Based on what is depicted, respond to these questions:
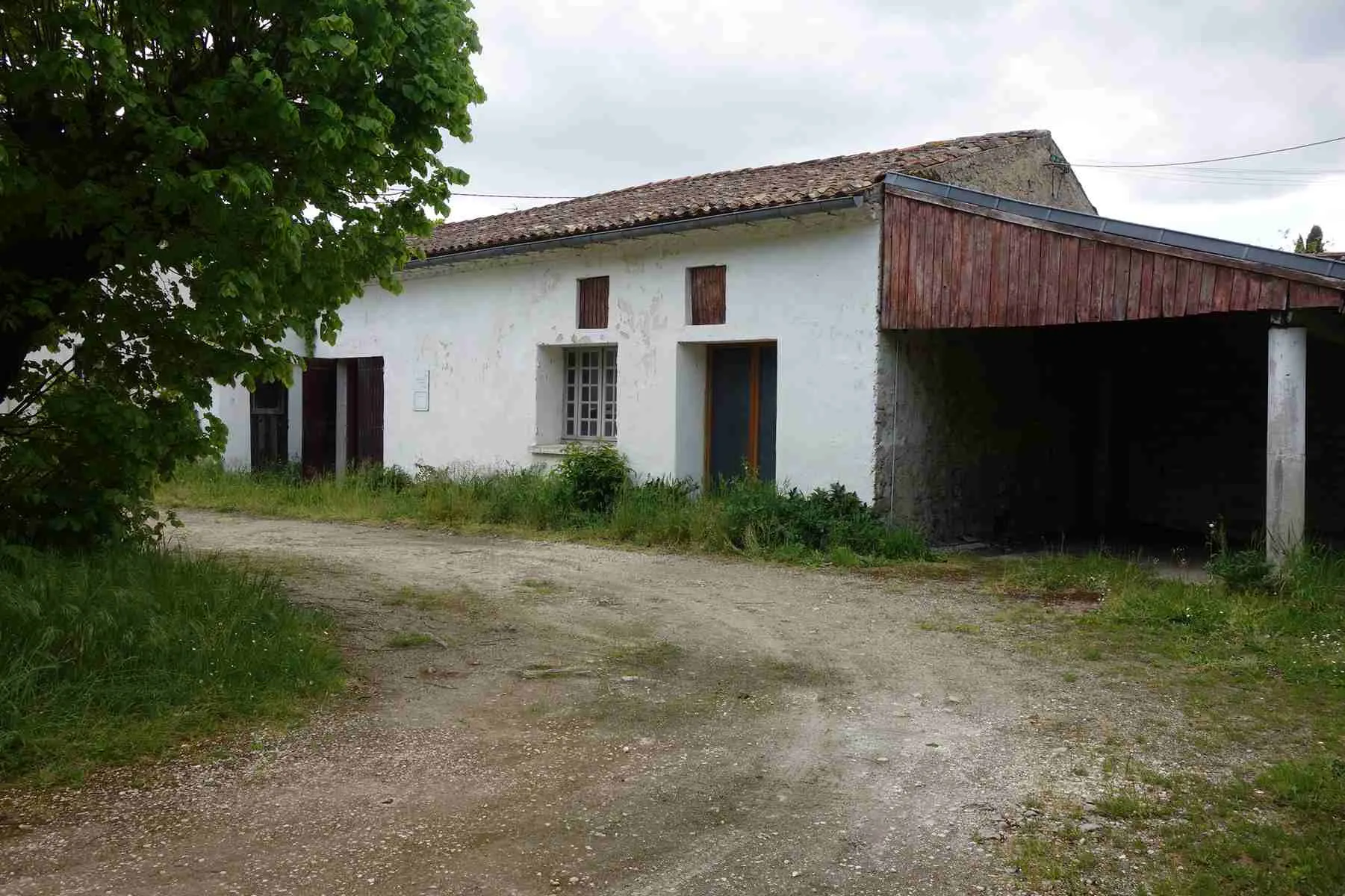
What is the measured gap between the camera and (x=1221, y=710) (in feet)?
17.4

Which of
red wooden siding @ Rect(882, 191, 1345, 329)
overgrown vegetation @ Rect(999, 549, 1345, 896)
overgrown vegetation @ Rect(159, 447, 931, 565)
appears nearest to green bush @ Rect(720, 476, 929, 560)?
overgrown vegetation @ Rect(159, 447, 931, 565)

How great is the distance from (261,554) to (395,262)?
434cm

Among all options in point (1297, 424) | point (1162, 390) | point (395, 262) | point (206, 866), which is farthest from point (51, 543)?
point (1162, 390)

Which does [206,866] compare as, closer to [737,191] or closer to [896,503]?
[896,503]

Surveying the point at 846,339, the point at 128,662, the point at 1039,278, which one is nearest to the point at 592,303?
the point at 846,339

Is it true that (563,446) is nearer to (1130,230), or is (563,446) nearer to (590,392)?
(590,392)

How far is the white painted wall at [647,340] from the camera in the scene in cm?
1109

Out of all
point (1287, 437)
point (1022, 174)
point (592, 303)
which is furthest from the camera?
point (592, 303)

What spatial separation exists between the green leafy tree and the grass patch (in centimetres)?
76

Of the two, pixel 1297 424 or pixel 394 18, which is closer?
pixel 394 18

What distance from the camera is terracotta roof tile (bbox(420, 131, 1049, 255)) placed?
11.4 metres

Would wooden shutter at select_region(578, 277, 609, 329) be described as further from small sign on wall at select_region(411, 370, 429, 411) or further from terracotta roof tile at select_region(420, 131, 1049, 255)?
small sign on wall at select_region(411, 370, 429, 411)

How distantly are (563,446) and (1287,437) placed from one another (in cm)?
849

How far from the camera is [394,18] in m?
6.09
